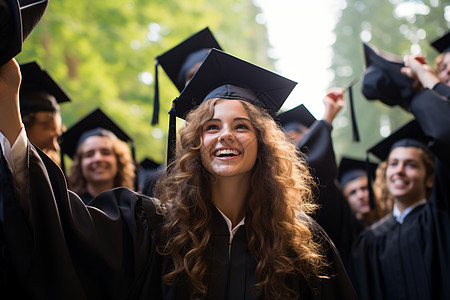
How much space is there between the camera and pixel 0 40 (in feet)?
5.51

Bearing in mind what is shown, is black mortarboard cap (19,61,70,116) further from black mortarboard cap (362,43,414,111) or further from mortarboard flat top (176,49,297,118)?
black mortarboard cap (362,43,414,111)

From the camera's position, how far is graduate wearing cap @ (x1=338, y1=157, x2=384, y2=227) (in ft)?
16.8

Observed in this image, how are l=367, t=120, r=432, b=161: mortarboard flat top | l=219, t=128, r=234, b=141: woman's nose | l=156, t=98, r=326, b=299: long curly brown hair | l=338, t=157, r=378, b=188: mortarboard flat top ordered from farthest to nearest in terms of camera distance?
l=338, t=157, r=378, b=188: mortarboard flat top
l=367, t=120, r=432, b=161: mortarboard flat top
l=219, t=128, r=234, b=141: woman's nose
l=156, t=98, r=326, b=299: long curly brown hair

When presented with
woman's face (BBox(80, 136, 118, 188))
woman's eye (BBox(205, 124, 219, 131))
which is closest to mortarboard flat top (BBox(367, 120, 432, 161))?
woman's eye (BBox(205, 124, 219, 131))

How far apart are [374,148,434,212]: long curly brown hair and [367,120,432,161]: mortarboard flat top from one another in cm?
9

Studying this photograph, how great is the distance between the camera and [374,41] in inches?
742

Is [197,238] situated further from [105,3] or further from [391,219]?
[105,3]

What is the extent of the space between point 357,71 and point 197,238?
20693 millimetres

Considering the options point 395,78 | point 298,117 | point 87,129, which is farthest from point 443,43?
point 87,129

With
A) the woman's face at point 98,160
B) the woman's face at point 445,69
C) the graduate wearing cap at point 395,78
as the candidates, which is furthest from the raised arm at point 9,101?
the woman's face at point 445,69

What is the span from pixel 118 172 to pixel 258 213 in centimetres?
237

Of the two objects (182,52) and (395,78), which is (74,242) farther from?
(395,78)

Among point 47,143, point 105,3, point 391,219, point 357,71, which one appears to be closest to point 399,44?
point 357,71

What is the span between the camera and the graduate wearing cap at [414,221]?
3.23 m
